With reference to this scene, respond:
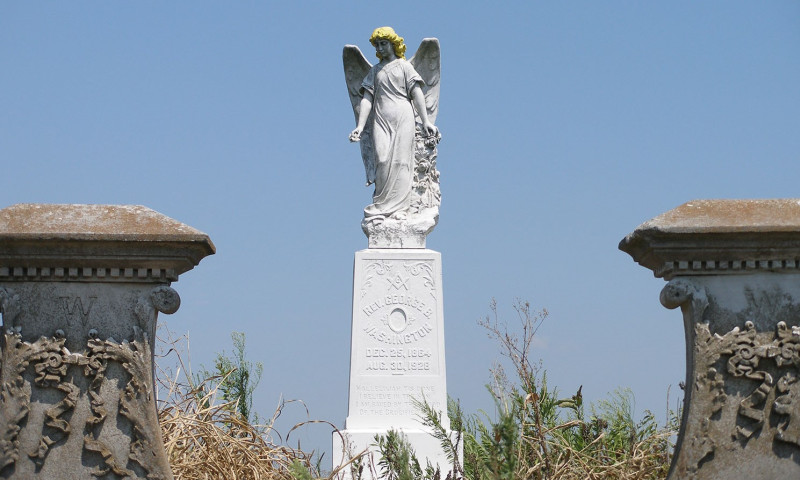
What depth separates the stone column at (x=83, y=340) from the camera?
18.2 feet

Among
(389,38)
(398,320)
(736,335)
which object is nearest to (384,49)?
(389,38)

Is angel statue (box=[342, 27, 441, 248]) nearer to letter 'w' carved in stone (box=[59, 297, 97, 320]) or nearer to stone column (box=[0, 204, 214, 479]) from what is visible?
stone column (box=[0, 204, 214, 479])

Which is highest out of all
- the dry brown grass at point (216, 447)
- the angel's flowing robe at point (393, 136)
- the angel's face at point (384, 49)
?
the angel's face at point (384, 49)

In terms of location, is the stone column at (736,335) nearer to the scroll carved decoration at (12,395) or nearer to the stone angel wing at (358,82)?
the scroll carved decoration at (12,395)

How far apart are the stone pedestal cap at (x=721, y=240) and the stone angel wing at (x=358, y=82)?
3694mm

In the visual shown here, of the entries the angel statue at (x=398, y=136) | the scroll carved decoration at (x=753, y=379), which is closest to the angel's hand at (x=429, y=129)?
the angel statue at (x=398, y=136)

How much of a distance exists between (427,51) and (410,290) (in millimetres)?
2316

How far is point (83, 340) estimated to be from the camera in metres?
5.64

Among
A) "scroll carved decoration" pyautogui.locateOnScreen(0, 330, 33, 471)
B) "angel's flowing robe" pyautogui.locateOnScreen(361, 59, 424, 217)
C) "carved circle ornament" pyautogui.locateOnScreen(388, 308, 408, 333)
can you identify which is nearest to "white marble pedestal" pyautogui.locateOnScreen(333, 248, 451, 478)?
"carved circle ornament" pyautogui.locateOnScreen(388, 308, 408, 333)

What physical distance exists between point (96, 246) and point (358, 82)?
4.13 meters

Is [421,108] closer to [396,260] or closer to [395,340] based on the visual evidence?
[396,260]

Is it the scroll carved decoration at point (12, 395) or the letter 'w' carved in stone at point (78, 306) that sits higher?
the letter 'w' carved in stone at point (78, 306)

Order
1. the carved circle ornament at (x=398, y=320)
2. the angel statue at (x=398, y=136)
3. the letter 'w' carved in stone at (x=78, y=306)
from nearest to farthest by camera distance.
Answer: the letter 'w' carved in stone at (x=78, y=306), the carved circle ornament at (x=398, y=320), the angel statue at (x=398, y=136)

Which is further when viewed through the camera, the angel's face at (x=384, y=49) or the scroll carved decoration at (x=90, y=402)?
the angel's face at (x=384, y=49)
